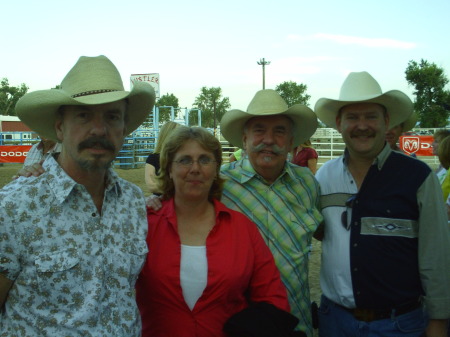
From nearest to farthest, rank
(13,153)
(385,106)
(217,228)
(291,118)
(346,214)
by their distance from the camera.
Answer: (217,228), (346,214), (385,106), (291,118), (13,153)

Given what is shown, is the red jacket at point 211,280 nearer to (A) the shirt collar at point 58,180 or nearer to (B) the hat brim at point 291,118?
(A) the shirt collar at point 58,180

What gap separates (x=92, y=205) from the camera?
2219mm

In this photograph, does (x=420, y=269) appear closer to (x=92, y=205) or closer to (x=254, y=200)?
(x=254, y=200)

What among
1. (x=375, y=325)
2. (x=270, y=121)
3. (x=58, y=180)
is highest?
(x=270, y=121)

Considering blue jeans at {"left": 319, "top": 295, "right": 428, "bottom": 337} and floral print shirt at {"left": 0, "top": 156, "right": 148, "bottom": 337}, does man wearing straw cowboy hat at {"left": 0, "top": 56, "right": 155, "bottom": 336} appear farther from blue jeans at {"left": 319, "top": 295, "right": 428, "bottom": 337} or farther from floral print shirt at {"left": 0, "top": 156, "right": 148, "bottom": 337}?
blue jeans at {"left": 319, "top": 295, "right": 428, "bottom": 337}

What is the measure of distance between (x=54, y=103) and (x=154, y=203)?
2.71 ft

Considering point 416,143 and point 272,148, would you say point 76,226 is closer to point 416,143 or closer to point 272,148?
point 272,148

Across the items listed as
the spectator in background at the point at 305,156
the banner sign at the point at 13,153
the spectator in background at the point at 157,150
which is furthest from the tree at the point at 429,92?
the spectator in background at the point at 157,150

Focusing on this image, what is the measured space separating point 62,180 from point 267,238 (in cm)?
135

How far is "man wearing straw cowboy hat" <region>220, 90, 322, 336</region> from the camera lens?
115 inches

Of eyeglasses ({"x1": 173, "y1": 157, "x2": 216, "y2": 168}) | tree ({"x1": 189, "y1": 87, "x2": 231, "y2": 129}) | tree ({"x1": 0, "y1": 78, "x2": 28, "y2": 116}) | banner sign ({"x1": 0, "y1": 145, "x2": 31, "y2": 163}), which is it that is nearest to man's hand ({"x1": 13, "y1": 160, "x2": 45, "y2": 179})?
eyeglasses ({"x1": 173, "y1": 157, "x2": 216, "y2": 168})

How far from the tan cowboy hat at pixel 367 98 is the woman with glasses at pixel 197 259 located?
3.25 feet

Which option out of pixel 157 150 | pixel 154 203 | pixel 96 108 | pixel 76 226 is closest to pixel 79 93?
pixel 96 108

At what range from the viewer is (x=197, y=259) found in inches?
98.3
